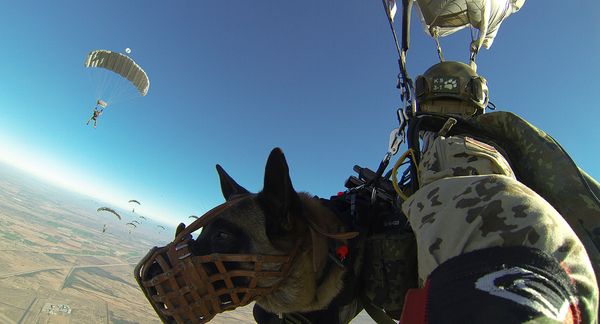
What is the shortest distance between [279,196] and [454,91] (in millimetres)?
2372

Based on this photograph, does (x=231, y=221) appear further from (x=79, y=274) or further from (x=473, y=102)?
(x=79, y=274)

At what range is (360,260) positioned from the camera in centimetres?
288

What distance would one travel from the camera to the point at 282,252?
2791mm

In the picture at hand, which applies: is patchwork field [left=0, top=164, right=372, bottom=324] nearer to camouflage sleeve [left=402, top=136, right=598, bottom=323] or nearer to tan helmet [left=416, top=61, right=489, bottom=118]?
tan helmet [left=416, top=61, right=489, bottom=118]

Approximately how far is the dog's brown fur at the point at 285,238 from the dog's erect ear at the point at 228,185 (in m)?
0.65

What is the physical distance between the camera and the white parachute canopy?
563cm

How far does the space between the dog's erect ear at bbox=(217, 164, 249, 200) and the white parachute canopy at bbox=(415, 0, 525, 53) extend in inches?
180

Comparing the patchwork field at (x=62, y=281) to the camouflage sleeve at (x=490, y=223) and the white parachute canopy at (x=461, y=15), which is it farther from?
the camouflage sleeve at (x=490, y=223)

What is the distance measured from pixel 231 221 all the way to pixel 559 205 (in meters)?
2.45

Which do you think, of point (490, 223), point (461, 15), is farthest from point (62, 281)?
point (490, 223)

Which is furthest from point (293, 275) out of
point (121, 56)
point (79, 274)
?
point (79, 274)

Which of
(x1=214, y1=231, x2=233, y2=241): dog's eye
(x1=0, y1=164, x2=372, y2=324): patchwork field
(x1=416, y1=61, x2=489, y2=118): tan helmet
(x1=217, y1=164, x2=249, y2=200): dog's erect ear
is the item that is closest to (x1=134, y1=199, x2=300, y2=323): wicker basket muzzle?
(x1=214, y1=231, x2=233, y2=241): dog's eye

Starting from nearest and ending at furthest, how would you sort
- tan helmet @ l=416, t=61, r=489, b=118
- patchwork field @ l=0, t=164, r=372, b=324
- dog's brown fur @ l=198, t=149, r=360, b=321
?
dog's brown fur @ l=198, t=149, r=360, b=321 → tan helmet @ l=416, t=61, r=489, b=118 → patchwork field @ l=0, t=164, r=372, b=324

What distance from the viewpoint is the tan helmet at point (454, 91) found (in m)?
3.46
